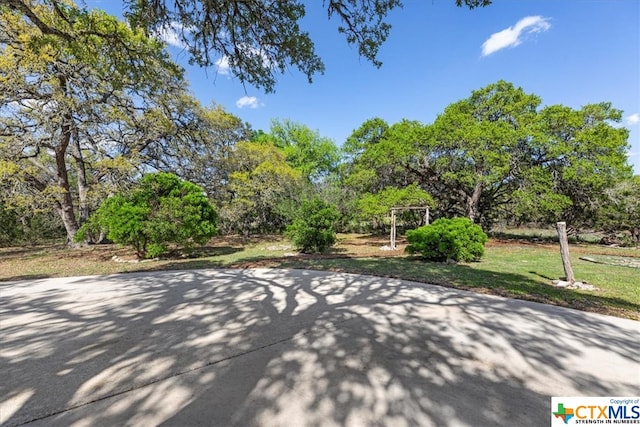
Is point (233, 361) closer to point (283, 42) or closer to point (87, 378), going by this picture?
point (87, 378)

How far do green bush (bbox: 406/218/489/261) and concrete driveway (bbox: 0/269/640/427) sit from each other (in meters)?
4.29

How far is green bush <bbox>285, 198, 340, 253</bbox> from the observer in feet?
34.8

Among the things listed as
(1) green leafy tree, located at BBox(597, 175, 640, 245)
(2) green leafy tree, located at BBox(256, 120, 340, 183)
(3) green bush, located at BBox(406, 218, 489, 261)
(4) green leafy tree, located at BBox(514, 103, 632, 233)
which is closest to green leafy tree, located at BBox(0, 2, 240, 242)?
(3) green bush, located at BBox(406, 218, 489, 261)

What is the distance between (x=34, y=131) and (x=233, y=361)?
14030mm

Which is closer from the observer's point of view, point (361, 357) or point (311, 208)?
point (361, 357)

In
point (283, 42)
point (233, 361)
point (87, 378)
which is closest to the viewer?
point (87, 378)

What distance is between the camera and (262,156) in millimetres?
17047

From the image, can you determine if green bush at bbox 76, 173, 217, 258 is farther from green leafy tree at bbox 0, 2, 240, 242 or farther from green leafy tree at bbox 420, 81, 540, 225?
Result: green leafy tree at bbox 420, 81, 540, 225

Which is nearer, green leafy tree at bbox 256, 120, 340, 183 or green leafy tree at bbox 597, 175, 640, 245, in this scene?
green leafy tree at bbox 597, 175, 640, 245

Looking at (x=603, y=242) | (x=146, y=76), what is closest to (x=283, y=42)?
(x=146, y=76)

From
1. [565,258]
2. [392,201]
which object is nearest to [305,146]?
[392,201]

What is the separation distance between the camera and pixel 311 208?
1075 centimetres

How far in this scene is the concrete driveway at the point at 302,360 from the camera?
1.71 m

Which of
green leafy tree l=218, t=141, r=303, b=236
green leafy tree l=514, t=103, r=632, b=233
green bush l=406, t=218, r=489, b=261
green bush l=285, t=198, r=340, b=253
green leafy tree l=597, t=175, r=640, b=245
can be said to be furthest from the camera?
green leafy tree l=218, t=141, r=303, b=236
